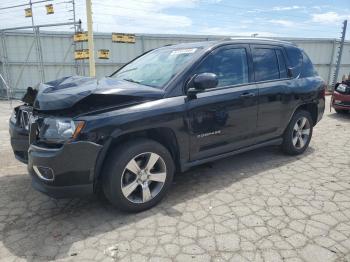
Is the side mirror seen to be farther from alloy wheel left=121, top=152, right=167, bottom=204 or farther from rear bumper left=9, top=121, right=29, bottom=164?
rear bumper left=9, top=121, right=29, bottom=164

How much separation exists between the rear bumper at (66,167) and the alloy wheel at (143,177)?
37 centimetres

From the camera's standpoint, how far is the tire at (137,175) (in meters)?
Answer: 3.02

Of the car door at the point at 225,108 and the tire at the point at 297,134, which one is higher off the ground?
the car door at the point at 225,108

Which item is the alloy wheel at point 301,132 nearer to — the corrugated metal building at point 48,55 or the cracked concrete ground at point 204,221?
the cracked concrete ground at point 204,221

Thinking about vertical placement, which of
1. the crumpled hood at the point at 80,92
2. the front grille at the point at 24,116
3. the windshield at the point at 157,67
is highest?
the windshield at the point at 157,67

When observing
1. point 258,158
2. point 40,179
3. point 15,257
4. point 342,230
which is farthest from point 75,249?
point 258,158

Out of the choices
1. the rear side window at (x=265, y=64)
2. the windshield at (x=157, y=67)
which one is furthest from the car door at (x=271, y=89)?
the windshield at (x=157, y=67)

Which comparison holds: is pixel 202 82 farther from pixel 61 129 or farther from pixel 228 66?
pixel 61 129

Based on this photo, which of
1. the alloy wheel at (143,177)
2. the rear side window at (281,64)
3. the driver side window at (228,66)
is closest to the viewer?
the alloy wheel at (143,177)

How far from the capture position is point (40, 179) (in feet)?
9.66

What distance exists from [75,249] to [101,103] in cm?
135

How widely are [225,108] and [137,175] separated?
4.54 ft

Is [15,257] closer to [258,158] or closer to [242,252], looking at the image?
[242,252]

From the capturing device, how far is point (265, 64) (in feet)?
14.4
